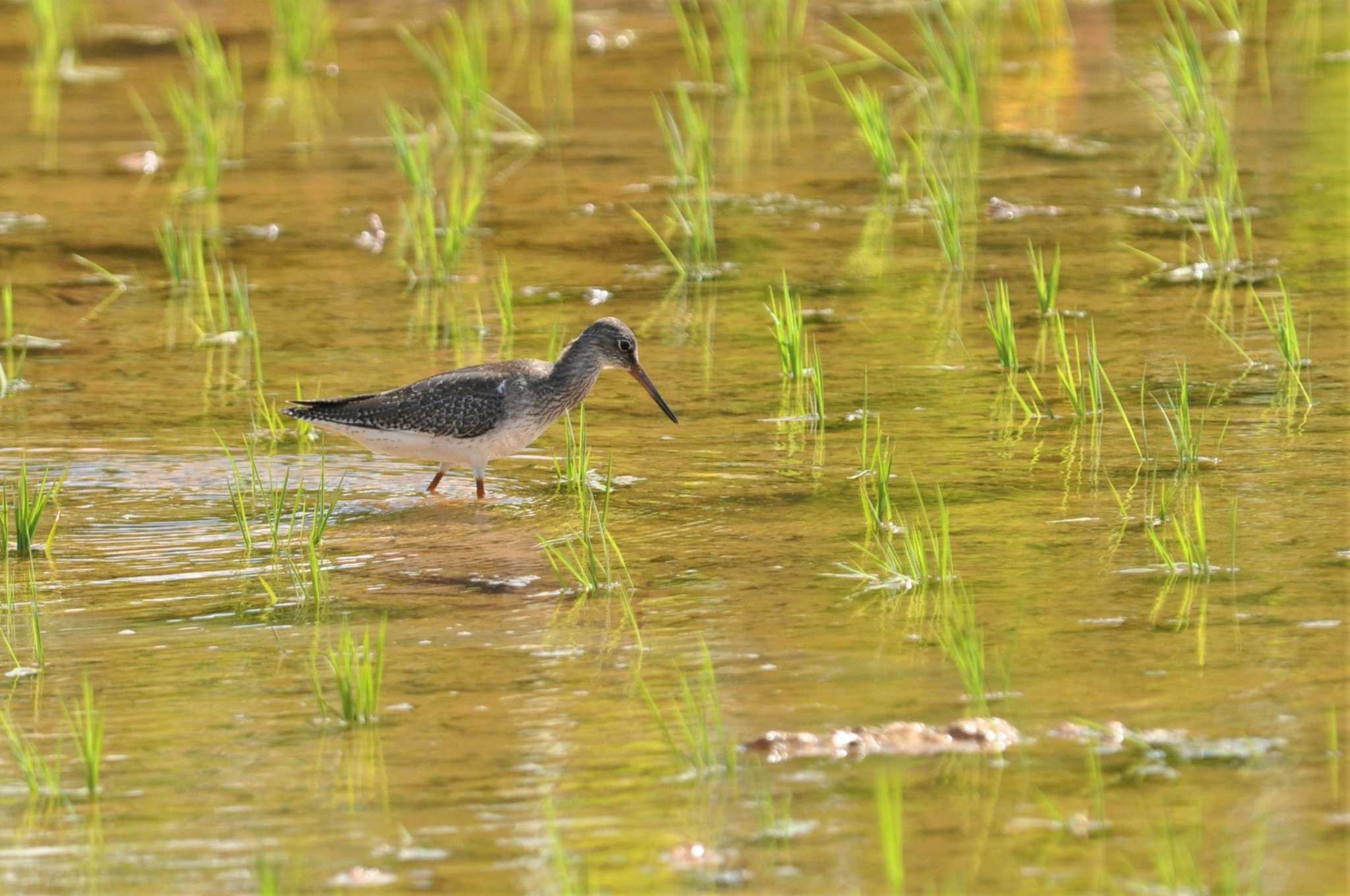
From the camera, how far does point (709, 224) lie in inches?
398

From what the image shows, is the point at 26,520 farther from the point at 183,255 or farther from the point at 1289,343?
the point at 1289,343

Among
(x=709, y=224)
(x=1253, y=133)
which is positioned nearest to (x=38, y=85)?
(x=709, y=224)

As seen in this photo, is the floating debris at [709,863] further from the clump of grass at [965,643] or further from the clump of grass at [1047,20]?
the clump of grass at [1047,20]

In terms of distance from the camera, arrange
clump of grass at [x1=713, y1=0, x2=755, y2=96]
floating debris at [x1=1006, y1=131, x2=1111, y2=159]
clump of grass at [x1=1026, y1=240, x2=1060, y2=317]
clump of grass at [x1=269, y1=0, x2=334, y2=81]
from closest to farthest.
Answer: clump of grass at [x1=1026, y1=240, x2=1060, y2=317]
floating debris at [x1=1006, y1=131, x2=1111, y2=159]
clump of grass at [x1=713, y1=0, x2=755, y2=96]
clump of grass at [x1=269, y1=0, x2=334, y2=81]

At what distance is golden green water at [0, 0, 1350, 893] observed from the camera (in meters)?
4.26

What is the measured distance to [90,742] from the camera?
4.52 meters

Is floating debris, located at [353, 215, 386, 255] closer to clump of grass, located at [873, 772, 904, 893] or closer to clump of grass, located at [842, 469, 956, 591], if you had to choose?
clump of grass, located at [842, 469, 956, 591]

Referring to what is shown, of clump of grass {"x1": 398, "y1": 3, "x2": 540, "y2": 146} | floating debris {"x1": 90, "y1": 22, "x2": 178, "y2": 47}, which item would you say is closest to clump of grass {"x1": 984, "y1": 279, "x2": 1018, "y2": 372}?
clump of grass {"x1": 398, "y1": 3, "x2": 540, "y2": 146}

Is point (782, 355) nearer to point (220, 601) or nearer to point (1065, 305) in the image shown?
point (1065, 305)

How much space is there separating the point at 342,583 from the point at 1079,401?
9.34 feet

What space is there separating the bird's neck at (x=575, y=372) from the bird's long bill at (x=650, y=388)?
0.46 feet

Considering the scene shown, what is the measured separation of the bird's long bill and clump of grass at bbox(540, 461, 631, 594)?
601 mm

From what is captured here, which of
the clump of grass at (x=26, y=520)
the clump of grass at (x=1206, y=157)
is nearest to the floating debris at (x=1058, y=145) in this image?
the clump of grass at (x=1206, y=157)

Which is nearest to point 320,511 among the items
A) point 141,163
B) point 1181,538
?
point 1181,538
